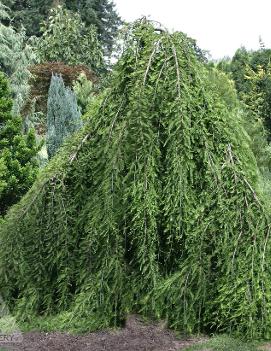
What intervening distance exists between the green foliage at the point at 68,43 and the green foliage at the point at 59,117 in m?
16.6

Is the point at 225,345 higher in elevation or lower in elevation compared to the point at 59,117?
lower

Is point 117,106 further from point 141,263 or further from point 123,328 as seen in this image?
point 123,328

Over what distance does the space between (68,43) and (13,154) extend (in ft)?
68.4

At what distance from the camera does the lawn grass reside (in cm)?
393

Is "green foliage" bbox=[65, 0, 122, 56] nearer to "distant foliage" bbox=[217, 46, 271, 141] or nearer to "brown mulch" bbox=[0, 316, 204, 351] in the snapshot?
"distant foliage" bbox=[217, 46, 271, 141]

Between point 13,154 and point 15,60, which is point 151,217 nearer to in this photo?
point 13,154

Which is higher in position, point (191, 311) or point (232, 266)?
point (232, 266)

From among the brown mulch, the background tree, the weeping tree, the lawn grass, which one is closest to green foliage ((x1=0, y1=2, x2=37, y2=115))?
the background tree

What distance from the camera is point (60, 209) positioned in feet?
15.0

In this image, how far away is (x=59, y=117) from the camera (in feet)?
36.2

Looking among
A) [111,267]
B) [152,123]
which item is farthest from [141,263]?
[152,123]

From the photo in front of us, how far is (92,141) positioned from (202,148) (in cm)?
98

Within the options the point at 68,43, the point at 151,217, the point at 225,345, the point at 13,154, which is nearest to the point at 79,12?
the point at 68,43

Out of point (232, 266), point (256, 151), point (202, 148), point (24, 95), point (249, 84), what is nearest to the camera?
point (232, 266)
